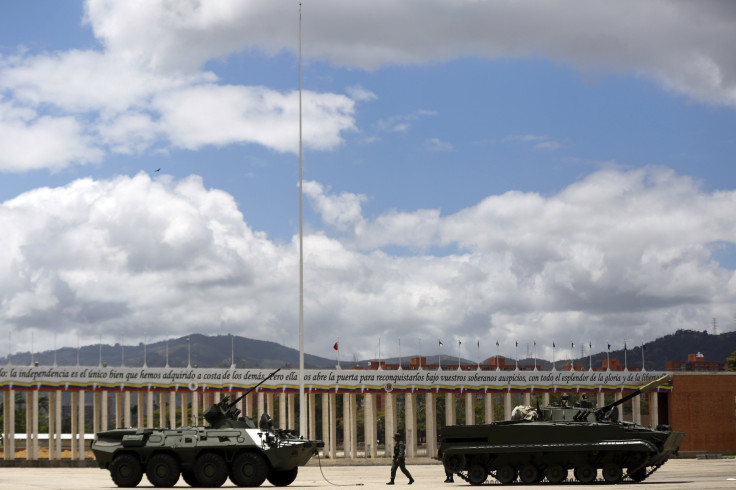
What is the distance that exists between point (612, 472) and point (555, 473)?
179cm

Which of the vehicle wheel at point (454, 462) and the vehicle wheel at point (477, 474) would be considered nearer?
the vehicle wheel at point (477, 474)

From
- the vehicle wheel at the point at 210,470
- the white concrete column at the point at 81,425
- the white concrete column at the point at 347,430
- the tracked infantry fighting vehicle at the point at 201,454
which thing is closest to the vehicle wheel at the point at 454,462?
the tracked infantry fighting vehicle at the point at 201,454

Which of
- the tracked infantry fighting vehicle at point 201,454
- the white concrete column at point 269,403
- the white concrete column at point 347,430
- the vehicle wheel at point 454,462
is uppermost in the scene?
the tracked infantry fighting vehicle at point 201,454

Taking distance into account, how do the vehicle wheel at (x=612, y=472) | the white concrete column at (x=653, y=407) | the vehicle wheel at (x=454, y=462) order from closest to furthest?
the vehicle wheel at (x=612, y=472) < the vehicle wheel at (x=454, y=462) < the white concrete column at (x=653, y=407)

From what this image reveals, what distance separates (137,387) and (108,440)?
37323 millimetres

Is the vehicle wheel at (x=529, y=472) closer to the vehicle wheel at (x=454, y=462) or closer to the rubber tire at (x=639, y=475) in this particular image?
the vehicle wheel at (x=454, y=462)

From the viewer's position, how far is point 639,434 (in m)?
33.1

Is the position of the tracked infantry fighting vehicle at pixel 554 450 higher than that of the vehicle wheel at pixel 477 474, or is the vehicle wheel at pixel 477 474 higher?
the tracked infantry fighting vehicle at pixel 554 450

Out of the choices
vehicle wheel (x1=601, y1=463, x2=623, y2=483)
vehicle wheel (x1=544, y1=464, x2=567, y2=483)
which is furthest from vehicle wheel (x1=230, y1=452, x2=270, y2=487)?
vehicle wheel (x1=601, y1=463, x2=623, y2=483)

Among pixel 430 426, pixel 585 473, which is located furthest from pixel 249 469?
pixel 430 426

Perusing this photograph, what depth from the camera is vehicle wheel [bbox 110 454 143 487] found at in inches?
1259

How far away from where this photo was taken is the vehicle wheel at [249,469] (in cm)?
3166

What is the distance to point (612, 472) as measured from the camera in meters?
33.0

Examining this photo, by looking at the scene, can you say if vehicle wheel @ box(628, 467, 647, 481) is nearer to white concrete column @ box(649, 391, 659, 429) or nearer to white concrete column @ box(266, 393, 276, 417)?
white concrete column @ box(266, 393, 276, 417)
